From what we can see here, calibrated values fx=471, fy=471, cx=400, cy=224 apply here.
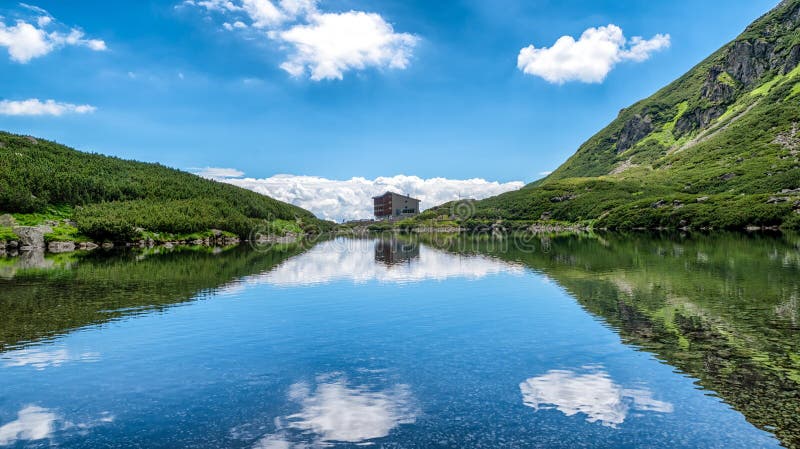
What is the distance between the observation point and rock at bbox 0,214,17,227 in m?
115

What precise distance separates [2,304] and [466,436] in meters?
39.2

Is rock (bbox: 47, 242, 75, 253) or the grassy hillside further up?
the grassy hillside

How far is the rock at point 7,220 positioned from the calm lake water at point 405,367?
306 ft

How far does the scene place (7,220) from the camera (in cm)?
11675

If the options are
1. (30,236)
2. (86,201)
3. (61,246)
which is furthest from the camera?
(86,201)

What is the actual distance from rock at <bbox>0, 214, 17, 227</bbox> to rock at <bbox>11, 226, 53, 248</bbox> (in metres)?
5.58

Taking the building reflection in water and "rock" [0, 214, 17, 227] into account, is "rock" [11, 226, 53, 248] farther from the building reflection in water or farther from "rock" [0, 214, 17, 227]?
the building reflection in water

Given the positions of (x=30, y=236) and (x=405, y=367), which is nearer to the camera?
(x=405, y=367)

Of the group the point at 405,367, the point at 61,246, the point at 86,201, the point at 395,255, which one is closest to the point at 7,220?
the point at 61,246

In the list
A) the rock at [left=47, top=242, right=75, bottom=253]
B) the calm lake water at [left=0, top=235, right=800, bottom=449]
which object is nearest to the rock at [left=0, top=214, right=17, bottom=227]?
the rock at [left=47, top=242, right=75, bottom=253]

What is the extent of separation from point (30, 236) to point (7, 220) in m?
11.6

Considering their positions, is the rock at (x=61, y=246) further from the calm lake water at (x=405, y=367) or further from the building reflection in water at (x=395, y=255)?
the calm lake water at (x=405, y=367)

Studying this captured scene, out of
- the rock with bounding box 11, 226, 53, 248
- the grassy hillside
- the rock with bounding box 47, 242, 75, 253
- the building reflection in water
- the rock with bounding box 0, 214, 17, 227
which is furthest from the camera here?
the grassy hillside

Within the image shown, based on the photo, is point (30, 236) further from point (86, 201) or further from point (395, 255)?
point (395, 255)
